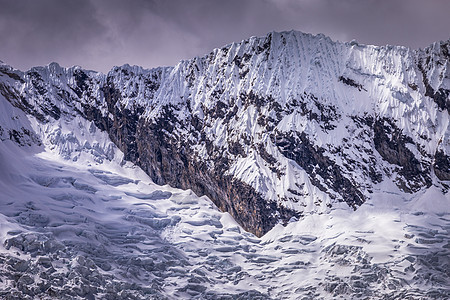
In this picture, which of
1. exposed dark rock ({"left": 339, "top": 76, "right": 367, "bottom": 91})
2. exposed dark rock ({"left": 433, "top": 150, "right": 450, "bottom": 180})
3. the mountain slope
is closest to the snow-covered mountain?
exposed dark rock ({"left": 433, "top": 150, "right": 450, "bottom": 180})

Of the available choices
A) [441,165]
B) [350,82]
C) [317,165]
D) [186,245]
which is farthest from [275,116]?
[186,245]

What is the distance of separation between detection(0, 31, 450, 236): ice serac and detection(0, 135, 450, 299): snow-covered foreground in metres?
6.14

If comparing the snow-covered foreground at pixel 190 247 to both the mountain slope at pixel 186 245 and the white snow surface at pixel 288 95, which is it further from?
the white snow surface at pixel 288 95

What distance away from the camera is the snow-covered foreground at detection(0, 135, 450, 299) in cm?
11438

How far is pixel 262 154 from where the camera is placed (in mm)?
150375

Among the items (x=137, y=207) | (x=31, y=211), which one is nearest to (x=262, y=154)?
(x=137, y=207)

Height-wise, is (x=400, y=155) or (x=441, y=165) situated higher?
(x=400, y=155)

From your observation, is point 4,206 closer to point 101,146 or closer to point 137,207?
point 137,207

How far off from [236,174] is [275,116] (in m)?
17.5

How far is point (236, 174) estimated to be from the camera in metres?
148

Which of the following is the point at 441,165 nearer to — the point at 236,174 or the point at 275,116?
the point at 275,116

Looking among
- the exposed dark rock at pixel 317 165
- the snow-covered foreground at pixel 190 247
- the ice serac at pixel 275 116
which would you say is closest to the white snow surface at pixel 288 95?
the ice serac at pixel 275 116

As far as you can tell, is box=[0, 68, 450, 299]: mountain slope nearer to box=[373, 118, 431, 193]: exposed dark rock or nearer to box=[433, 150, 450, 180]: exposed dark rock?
box=[373, 118, 431, 193]: exposed dark rock

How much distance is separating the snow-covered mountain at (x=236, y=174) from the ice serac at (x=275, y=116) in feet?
1.22
